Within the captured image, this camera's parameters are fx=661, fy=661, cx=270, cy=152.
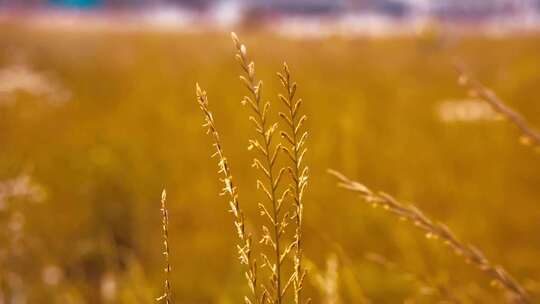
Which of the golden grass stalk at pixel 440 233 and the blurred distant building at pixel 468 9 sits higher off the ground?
the golden grass stalk at pixel 440 233

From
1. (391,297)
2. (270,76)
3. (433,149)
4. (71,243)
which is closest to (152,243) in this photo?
(71,243)

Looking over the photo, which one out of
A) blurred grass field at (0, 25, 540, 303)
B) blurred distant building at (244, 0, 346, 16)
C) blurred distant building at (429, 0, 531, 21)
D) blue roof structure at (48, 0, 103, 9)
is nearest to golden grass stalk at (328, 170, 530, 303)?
blurred grass field at (0, 25, 540, 303)

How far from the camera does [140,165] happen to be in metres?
2.87

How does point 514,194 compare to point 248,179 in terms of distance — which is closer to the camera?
point 514,194

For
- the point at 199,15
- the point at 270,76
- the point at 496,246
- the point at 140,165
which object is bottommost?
the point at 199,15

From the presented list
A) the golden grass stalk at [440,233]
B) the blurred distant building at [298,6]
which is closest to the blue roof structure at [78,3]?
the blurred distant building at [298,6]

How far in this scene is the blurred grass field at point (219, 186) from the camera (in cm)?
222

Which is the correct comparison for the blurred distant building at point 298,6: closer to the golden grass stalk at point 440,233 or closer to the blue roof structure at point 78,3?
the blue roof structure at point 78,3

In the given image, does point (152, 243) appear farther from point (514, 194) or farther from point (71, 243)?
point (514, 194)

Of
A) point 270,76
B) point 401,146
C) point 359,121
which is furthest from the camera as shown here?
point 270,76

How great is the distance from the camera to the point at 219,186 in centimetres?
366

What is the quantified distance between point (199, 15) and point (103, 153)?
49.6m

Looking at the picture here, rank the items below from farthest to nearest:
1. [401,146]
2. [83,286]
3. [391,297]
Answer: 1. [401,146]
2. [83,286]
3. [391,297]

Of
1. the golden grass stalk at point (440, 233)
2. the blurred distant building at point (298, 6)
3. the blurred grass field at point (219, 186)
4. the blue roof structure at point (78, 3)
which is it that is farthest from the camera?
the blurred distant building at point (298, 6)
